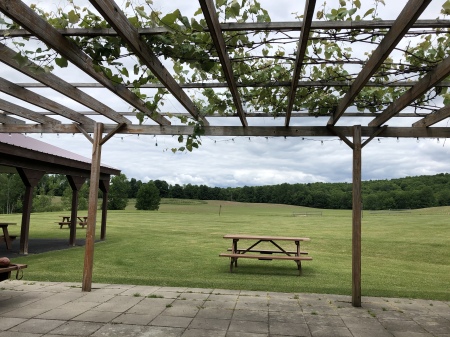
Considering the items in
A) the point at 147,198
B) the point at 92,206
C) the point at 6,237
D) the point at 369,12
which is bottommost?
the point at 6,237

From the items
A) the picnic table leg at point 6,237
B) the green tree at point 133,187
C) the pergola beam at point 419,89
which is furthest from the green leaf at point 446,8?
the green tree at point 133,187

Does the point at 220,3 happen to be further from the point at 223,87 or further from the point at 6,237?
the point at 6,237

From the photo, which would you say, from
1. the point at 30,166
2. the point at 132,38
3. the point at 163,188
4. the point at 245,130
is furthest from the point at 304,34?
the point at 163,188

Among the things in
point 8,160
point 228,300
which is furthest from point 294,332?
point 8,160

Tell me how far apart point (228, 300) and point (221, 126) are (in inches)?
119

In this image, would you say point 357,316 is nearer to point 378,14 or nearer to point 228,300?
point 228,300

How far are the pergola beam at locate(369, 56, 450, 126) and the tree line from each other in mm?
54062

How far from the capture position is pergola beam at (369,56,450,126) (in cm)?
375

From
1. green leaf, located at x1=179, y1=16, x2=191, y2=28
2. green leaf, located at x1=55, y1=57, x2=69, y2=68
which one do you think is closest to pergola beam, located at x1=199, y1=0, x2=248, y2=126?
green leaf, located at x1=179, y1=16, x2=191, y2=28

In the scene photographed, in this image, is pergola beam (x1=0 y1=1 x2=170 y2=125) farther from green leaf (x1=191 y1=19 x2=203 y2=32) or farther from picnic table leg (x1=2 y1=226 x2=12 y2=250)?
picnic table leg (x1=2 y1=226 x2=12 y2=250)

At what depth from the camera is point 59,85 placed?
4836mm

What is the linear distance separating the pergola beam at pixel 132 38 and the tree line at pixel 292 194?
2222 inches

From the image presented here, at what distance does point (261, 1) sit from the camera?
2.97m

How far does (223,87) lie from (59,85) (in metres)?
2.20
